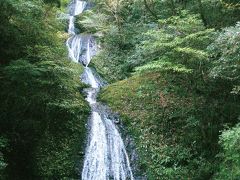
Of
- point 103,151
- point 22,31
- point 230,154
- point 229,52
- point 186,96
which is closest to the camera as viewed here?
point 230,154

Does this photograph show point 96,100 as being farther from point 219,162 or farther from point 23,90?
point 219,162

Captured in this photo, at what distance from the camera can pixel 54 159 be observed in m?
11.4

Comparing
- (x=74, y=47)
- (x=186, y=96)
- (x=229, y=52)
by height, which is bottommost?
(x=186, y=96)


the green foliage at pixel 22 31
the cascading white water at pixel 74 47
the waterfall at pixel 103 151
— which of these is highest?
the green foliage at pixel 22 31

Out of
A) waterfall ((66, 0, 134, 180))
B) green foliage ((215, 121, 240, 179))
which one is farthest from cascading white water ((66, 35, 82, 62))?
green foliage ((215, 121, 240, 179))

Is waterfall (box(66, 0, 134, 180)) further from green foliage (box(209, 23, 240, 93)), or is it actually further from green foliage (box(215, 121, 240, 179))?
green foliage (box(209, 23, 240, 93))

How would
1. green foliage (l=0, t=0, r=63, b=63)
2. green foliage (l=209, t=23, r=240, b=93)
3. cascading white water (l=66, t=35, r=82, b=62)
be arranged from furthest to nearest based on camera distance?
cascading white water (l=66, t=35, r=82, b=62) < green foliage (l=0, t=0, r=63, b=63) < green foliage (l=209, t=23, r=240, b=93)

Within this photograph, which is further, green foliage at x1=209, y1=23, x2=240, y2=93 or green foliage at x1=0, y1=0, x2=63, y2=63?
green foliage at x1=0, y1=0, x2=63, y2=63

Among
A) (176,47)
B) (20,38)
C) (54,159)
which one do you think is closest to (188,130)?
(176,47)

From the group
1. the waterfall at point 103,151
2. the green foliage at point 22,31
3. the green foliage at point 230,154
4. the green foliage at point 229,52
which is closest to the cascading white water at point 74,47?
the waterfall at point 103,151

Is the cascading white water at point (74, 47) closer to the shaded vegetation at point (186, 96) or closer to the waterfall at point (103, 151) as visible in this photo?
the waterfall at point (103, 151)

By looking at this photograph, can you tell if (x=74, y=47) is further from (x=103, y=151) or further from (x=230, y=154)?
(x=230, y=154)

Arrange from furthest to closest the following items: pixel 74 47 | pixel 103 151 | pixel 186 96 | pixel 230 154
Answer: pixel 74 47, pixel 186 96, pixel 103 151, pixel 230 154

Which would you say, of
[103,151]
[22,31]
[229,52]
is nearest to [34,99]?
[22,31]
